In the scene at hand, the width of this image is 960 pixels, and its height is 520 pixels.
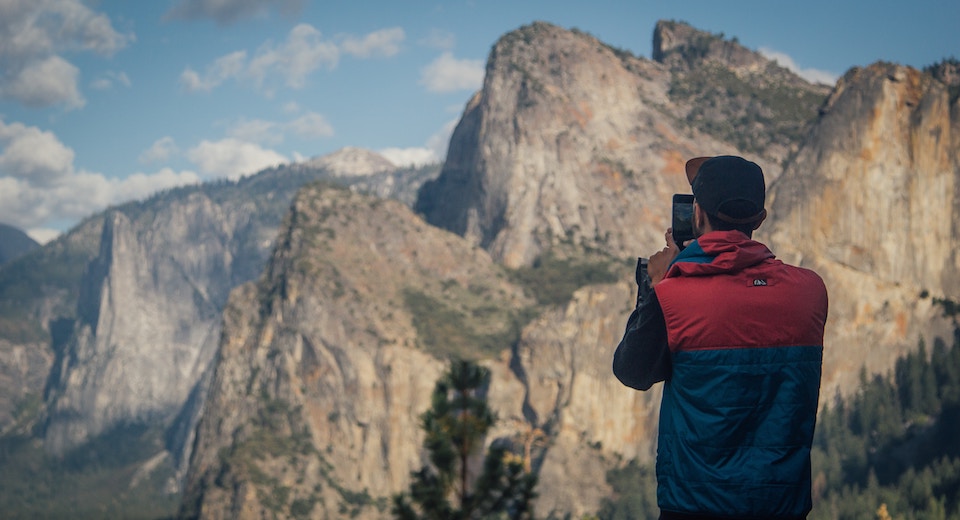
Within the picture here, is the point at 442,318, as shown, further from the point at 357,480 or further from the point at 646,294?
the point at 646,294

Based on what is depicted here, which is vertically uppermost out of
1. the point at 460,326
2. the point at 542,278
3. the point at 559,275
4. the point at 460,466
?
the point at 559,275

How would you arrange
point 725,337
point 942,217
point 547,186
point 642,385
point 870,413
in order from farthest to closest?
point 547,186
point 942,217
point 870,413
point 642,385
point 725,337

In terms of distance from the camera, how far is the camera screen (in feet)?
21.9

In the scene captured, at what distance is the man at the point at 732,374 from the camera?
5.89 meters

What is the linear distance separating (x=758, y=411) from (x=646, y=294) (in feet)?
3.04

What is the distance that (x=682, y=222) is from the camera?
670 centimetres

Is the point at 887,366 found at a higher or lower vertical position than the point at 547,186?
lower

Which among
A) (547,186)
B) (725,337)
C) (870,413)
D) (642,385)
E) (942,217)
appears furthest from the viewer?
(547,186)

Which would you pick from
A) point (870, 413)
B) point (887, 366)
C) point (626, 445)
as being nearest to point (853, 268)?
point (887, 366)

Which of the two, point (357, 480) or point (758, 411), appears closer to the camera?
point (758, 411)

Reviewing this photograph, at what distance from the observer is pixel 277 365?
13100 centimetres

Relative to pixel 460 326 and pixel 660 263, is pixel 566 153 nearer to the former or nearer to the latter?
pixel 460 326

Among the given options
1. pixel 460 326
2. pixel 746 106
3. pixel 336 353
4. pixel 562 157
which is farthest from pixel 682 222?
pixel 746 106

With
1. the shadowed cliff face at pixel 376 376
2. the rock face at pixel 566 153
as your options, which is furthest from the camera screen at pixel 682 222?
the rock face at pixel 566 153
